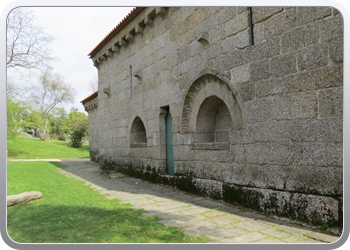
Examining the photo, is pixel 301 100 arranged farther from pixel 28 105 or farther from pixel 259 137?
pixel 28 105

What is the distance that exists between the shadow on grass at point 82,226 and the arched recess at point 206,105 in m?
2.44

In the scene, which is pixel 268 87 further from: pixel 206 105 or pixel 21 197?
pixel 21 197

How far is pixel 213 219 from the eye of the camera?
13.0 ft

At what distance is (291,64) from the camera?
3.86m

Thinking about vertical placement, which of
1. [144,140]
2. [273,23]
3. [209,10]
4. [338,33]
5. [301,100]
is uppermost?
[209,10]

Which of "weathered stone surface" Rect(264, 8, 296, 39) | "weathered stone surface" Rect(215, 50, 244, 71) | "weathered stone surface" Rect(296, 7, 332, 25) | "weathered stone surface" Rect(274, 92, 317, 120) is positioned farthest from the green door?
"weathered stone surface" Rect(296, 7, 332, 25)

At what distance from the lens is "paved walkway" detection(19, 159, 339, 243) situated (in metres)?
3.17

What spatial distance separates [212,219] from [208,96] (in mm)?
2564

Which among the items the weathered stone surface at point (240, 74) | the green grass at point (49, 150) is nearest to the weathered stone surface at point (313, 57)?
the weathered stone surface at point (240, 74)

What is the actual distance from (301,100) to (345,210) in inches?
67.5

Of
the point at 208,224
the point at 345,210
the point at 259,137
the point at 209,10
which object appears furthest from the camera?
the point at 209,10

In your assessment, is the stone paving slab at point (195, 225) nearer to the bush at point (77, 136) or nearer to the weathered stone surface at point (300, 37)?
the weathered stone surface at point (300, 37)

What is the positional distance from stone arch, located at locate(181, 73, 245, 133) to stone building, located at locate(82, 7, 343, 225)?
2 cm
